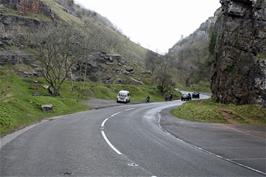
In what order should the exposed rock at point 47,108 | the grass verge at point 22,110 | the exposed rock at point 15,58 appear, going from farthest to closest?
the exposed rock at point 15,58 → the exposed rock at point 47,108 → the grass verge at point 22,110

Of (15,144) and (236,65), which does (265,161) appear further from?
(236,65)

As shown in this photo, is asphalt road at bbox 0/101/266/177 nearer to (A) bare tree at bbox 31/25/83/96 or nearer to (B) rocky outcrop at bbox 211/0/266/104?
(B) rocky outcrop at bbox 211/0/266/104

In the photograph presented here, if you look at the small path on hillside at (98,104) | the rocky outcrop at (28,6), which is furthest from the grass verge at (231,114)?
the rocky outcrop at (28,6)

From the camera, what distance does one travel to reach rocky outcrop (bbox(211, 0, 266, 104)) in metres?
40.4

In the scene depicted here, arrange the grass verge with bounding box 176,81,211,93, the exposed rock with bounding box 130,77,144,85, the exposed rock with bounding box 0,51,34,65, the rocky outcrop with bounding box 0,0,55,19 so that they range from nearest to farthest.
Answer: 1. the exposed rock with bounding box 0,51,34,65
2. the exposed rock with bounding box 130,77,144,85
3. the rocky outcrop with bounding box 0,0,55,19
4. the grass verge with bounding box 176,81,211,93

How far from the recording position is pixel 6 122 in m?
25.0

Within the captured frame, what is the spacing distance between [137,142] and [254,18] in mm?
27328

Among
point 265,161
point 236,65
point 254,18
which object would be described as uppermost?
point 254,18

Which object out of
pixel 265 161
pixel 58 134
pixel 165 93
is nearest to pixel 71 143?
pixel 58 134

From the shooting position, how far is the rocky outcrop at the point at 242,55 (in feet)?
133

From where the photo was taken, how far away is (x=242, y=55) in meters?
43.2

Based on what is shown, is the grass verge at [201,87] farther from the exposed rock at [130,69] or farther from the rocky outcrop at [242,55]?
the rocky outcrop at [242,55]

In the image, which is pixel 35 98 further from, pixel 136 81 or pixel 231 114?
pixel 136 81

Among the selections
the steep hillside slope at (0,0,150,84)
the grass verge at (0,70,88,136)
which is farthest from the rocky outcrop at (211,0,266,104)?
the steep hillside slope at (0,0,150,84)
